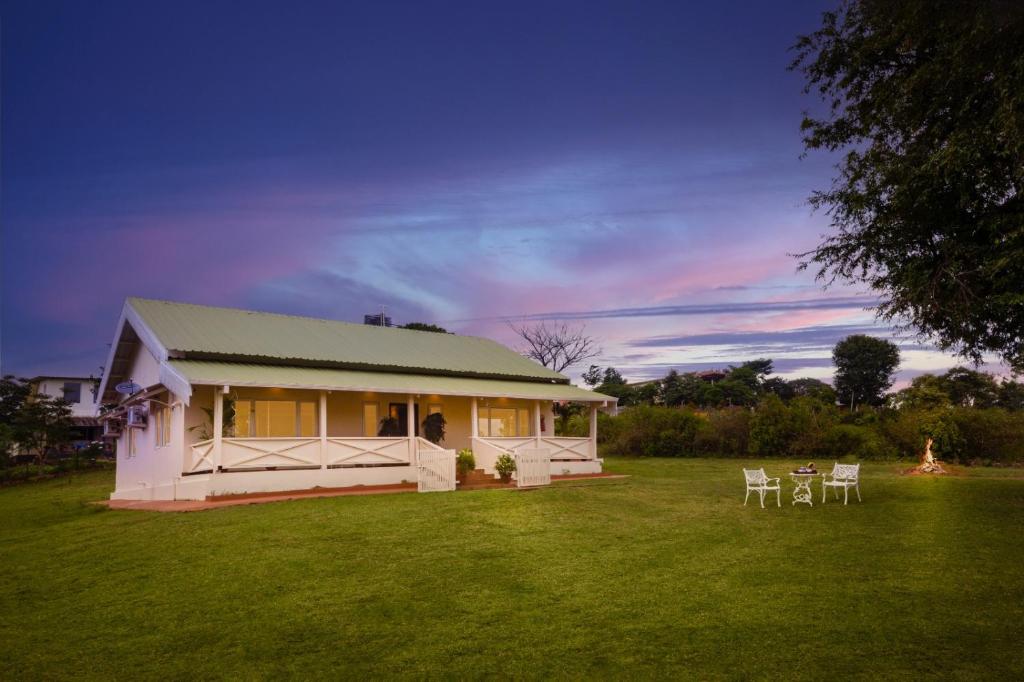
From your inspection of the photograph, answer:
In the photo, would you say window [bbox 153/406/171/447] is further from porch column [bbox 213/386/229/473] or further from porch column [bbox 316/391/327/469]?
porch column [bbox 316/391/327/469]

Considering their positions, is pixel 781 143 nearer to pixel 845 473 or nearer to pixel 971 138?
pixel 971 138

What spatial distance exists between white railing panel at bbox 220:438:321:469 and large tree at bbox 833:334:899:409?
160 ft

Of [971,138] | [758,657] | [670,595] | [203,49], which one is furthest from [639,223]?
[758,657]

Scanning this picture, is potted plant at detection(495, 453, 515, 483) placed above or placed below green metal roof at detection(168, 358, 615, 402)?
below

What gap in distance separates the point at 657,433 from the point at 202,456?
22459mm

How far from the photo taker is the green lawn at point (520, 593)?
5.64 metres

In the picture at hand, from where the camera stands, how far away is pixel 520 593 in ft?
24.8

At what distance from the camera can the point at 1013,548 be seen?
31.1 feet

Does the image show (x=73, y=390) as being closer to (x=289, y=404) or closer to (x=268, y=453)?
(x=289, y=404)

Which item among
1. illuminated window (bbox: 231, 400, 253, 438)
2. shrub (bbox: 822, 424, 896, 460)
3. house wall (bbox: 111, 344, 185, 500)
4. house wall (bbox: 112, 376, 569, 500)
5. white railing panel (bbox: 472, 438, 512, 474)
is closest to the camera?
house wall (bbox: 112, 376, 569, 500)

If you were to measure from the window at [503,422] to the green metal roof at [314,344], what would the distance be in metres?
1.35

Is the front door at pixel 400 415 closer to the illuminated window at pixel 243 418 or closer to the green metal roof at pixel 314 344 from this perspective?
the green metal roof at pixel 314 344

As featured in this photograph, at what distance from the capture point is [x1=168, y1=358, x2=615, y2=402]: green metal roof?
16.3 m

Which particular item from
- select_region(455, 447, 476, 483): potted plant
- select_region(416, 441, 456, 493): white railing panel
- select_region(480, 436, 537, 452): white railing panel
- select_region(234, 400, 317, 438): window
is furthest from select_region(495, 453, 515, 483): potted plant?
select_region(234, 400, 317, 438): window
